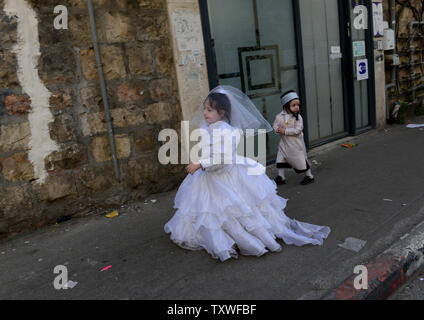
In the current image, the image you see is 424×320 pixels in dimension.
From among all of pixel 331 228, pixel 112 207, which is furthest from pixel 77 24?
pixel 331 228

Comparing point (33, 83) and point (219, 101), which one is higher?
point (33, 83)

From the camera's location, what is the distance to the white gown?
118 inches

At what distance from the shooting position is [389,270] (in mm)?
2619

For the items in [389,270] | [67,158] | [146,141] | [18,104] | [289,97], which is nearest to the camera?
[389,270]

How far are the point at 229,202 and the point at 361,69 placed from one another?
577 centimetres

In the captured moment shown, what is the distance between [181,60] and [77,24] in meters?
1.30

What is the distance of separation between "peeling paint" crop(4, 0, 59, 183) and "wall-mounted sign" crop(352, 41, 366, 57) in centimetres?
594

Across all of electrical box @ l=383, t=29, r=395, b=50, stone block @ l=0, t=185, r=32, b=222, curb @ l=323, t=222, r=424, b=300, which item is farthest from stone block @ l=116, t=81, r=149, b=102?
electrical box @ l=383, t=29, r=395, b=50

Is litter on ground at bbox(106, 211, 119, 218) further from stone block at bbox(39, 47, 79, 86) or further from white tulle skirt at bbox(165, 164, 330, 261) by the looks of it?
stone block at bbox(39, 47, 79, 86)

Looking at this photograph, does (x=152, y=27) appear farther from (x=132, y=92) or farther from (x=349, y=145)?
(x=349, y=145)

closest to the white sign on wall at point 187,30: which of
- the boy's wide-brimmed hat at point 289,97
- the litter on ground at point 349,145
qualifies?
the boy's wide-brimmed hat at point 289,97

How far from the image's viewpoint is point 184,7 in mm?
4609

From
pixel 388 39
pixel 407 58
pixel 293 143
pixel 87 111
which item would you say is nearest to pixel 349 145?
pixel 293 143

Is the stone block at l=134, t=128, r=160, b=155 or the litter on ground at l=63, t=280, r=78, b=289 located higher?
the stone block at l=134, t=128, r=160, b=155
